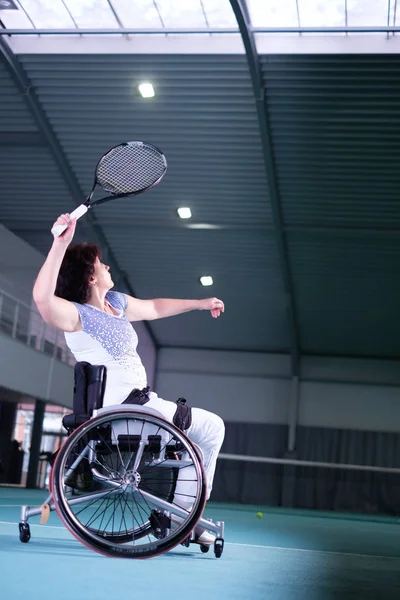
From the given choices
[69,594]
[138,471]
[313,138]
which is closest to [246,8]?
[313,138]

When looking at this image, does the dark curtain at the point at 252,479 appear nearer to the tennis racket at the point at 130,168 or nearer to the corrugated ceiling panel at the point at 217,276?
the corrugated ceiling panel at the point at 217,276

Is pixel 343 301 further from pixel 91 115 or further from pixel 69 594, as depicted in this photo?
pixel 69 594

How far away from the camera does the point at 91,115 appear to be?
519 inches

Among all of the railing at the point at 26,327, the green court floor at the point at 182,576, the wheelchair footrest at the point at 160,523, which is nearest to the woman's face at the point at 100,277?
the wheelchair footrest at the point at 160,523

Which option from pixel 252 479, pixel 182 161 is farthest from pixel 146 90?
pixel 252 479

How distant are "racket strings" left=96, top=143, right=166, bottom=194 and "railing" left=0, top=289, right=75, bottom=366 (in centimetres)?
1131

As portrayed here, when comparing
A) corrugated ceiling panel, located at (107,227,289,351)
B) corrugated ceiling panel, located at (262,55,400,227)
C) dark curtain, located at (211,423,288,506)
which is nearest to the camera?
corrugated ceiling panel, located at (262,55,400,227)

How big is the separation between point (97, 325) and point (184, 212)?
12236mm

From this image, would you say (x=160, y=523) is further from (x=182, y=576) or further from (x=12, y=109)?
(x=12, y=109)

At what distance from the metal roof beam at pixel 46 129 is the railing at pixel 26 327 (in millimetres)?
2109

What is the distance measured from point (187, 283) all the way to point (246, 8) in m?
8.12

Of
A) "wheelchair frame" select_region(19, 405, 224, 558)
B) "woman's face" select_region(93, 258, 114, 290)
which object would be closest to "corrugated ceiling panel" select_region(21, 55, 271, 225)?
"woman's face" select_region(93, 258, 114, 290)

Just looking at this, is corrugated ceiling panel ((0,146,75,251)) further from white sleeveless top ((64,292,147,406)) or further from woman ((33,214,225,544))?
white sleeveless top ((64,292,147,406))

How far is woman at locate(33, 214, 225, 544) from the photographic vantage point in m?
3.04
